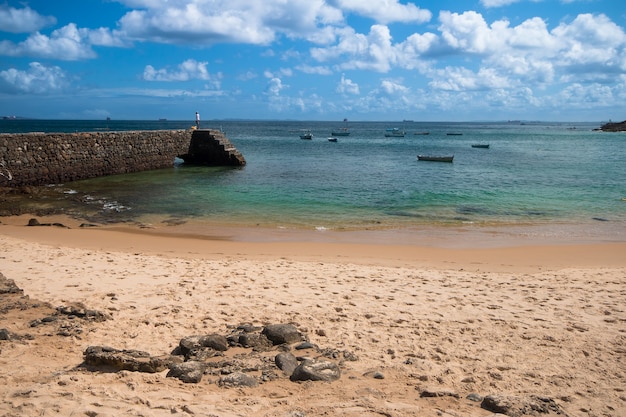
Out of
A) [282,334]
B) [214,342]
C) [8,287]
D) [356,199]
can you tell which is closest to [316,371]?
[282,334]

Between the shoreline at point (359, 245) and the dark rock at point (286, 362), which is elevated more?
the dark rock at point (286, 362)

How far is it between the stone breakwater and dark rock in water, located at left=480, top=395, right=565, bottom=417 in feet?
69.3

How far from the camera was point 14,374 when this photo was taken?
459 centimetres

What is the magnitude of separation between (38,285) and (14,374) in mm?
3441

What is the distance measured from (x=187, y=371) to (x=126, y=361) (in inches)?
24.2

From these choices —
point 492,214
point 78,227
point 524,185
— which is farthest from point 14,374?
point 524,185

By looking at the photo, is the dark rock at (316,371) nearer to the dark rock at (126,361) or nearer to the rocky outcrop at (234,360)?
the rocky outcrop at (234,360)

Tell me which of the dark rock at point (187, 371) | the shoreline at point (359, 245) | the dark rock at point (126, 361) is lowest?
the shoreline at point (359, 245)

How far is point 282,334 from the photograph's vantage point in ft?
19.1

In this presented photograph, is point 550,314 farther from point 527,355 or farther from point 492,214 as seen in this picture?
point 492,214

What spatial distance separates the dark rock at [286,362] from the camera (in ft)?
16.4

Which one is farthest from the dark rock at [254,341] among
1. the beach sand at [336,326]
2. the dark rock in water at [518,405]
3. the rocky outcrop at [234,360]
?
the dark rock in water at [518,405]

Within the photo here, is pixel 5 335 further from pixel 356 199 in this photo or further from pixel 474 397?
pixel 356 199

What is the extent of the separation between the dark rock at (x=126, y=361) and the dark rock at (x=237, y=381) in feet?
2.05
